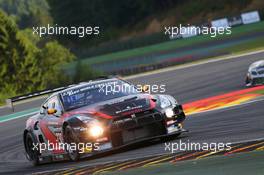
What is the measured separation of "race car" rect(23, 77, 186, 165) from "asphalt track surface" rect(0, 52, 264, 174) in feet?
0.69

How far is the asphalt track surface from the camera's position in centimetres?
1067

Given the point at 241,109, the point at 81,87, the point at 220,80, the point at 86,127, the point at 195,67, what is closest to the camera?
the point at 86,127

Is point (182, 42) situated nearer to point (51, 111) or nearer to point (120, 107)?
point (51, 111)

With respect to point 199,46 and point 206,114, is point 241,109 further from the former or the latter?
point 199,46

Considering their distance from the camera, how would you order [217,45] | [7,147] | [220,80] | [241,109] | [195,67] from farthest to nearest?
[217,45] < [195,67] < [220,80] < [7,147] < [241,109]

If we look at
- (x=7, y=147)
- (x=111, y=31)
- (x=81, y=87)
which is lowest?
(x=7, y=147)

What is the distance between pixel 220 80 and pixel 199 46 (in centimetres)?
2122

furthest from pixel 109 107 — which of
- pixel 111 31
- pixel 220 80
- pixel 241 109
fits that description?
pixel 111 31

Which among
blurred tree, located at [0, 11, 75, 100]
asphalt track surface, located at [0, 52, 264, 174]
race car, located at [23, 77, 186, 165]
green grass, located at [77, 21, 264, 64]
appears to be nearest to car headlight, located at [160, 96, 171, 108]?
race car, located at [23, 77, 186, 165]

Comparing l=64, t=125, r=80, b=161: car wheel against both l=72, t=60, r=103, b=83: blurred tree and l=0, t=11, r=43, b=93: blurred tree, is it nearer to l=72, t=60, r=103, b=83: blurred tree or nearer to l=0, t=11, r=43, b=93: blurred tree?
l=72, t=60, r=103, b=83: blurred tree

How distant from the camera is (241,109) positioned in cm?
1501

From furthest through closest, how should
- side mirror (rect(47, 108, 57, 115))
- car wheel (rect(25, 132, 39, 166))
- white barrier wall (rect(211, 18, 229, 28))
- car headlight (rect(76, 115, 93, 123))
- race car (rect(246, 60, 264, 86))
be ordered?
1. white barrier wall (rect(211, 18, 229, 28))
2. race car (rect(246, 60, 264, 86))
3. car wheel (rect(25, 132, 39, 166))
4. side mirror (rect(47, 108, 57, 115))
5. car headlight (rect(76, 115, 93, 123))

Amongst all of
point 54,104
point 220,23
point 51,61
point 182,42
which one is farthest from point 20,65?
point 54,104

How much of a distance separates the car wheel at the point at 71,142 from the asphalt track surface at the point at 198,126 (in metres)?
0.12
